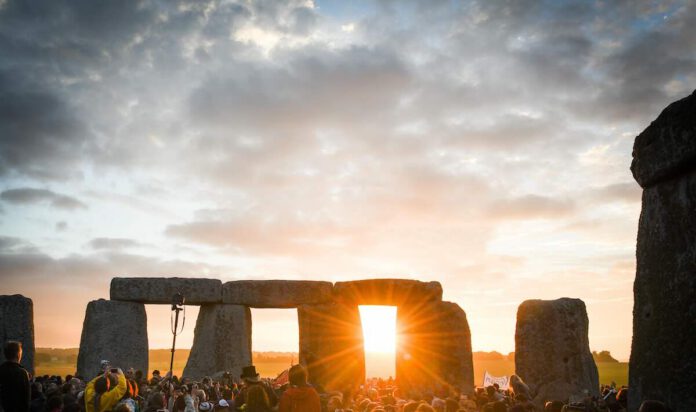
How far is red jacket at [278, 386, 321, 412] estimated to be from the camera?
480cm

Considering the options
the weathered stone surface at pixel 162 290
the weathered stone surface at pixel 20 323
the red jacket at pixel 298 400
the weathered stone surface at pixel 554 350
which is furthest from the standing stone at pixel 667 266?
the weathered stone surface at pixel 162 290

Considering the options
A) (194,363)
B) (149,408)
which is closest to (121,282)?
(194,363)

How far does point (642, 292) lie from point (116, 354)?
14.8m

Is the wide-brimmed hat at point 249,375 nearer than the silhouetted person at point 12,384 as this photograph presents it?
No

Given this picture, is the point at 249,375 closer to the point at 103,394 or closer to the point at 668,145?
the point at 103,394

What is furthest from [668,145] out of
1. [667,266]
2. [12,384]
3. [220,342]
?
[220,342]

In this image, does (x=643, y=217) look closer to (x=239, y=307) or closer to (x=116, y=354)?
(x=239, y=307)

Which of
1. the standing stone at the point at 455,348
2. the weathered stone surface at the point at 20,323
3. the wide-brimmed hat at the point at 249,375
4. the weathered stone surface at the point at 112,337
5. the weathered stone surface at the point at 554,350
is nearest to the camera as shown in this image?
the wide-brimmed hat at the point at 249,375

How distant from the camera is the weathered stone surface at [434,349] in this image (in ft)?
48.1

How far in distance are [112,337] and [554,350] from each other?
11741 mm

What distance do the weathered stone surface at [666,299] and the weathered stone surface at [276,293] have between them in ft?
42.3

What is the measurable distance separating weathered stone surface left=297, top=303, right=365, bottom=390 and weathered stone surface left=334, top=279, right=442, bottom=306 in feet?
1.69

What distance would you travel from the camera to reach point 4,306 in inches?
512

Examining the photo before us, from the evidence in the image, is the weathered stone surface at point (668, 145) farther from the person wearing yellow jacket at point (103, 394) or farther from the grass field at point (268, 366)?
the grass field at point (268, 366)
